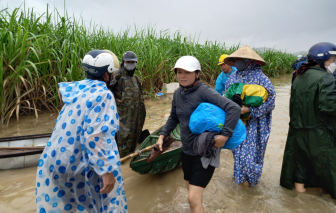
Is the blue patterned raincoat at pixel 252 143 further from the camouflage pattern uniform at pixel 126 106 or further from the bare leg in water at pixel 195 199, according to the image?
the camouflage pattern uniform at pixel 126 106

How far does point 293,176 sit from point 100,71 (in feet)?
8.39

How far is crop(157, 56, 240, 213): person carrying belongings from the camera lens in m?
1.75

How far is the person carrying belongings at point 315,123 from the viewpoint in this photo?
8.10 ft

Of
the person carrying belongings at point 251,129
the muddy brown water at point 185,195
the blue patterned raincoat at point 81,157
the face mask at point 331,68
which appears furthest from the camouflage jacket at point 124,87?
the face mask at point 331,68

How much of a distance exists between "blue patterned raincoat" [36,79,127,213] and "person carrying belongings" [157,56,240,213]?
0.61 metres

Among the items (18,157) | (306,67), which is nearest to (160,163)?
(18,157)

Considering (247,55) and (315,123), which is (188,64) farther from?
(315,123)

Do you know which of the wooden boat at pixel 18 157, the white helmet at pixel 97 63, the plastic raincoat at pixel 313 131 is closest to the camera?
the white helmet at pixel 97 63

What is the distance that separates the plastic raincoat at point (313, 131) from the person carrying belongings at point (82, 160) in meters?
2.14

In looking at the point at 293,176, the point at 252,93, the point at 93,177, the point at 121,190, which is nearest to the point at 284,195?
the point at 293,176

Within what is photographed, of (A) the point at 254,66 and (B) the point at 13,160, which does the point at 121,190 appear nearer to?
(A) the point at 254,66

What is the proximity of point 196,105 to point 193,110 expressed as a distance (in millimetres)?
51

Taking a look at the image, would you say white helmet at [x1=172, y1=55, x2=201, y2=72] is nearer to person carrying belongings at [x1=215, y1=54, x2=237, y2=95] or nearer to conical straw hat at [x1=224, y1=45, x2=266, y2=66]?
conical straw hat at [x1=224, y1=45, x2=266, y2=66]

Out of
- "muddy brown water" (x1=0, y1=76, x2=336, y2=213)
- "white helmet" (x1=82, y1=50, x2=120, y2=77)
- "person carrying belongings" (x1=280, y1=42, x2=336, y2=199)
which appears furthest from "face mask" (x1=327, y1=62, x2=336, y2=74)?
"white helmet" (x1=82, y1=50, x2=120, y2=77)
